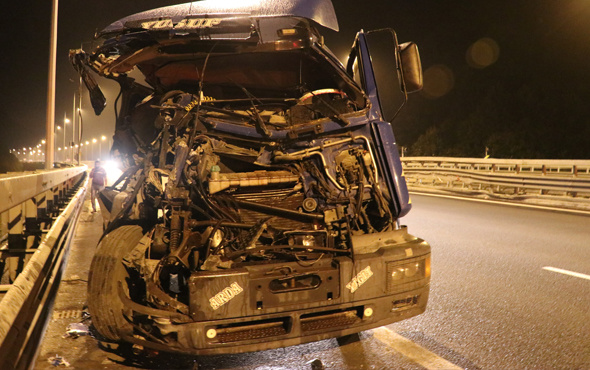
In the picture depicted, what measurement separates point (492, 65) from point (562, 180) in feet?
99.2

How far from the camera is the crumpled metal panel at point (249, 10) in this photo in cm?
350

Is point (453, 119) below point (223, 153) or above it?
above

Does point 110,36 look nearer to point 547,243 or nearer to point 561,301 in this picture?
point 561,301

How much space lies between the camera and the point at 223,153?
143 inches

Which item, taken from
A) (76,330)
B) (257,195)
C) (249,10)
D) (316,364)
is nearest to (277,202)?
(257,195)

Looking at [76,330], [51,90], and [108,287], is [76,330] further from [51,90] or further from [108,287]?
[51,90]

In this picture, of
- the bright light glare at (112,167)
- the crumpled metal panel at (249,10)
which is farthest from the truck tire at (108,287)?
the bright light glare at (112,167)

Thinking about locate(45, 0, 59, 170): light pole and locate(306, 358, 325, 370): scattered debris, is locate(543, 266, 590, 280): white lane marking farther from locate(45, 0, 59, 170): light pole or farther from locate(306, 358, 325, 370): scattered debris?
locate(45, 0, 59, 170): light pole

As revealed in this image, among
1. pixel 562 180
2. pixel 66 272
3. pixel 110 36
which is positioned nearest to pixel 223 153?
pixel 110 36

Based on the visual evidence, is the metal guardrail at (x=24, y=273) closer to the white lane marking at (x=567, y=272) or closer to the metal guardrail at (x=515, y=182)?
the white lane marking at (x=567, y=272)

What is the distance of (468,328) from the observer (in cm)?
397

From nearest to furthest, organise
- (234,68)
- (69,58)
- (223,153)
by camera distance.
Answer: (223,153)
(234,68)
(69,58)

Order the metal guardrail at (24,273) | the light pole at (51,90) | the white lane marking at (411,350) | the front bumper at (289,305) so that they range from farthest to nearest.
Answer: the light pole at (51,90)
the white lane marking at (411,350)
the front bumper at (289,305)
the metal guardrail at (24,273)

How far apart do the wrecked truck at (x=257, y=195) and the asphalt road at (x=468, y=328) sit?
375 mm
